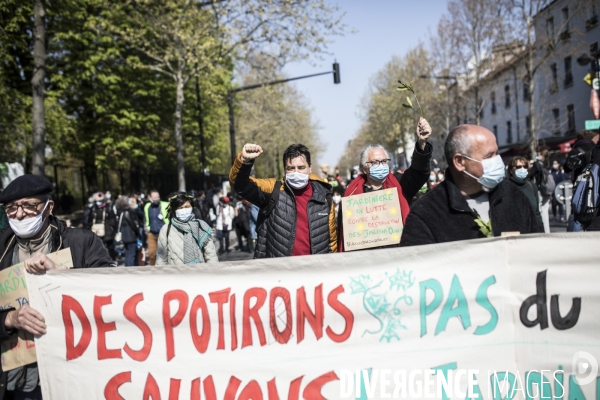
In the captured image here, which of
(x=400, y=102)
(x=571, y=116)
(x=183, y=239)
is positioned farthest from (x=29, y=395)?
(x=400, y=102)

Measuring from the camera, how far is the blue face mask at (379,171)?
451 cm

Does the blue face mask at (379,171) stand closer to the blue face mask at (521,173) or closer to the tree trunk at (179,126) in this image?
the blue face mask at (521,173)

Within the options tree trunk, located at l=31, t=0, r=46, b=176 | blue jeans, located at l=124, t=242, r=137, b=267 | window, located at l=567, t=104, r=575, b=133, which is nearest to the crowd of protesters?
blue jeans, located at l=124, t=242, r=137, b=267

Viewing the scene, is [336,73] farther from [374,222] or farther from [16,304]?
[16,304]

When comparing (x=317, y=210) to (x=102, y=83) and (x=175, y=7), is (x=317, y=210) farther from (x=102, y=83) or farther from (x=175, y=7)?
(x=102, y=83)

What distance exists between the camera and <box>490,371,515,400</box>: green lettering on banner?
104 inches

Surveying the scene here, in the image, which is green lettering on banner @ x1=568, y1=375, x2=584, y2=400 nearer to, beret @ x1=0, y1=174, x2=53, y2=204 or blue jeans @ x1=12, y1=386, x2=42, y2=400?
blue jeans @ x1=12, y1=386, x2=42, y2=400

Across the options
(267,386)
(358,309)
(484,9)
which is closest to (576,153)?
(358,309)

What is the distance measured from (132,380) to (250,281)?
796 mm

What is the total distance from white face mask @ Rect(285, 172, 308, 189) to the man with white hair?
4.53 feet

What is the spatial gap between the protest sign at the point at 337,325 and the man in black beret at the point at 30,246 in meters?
0.09

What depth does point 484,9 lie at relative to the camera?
86.3 ft

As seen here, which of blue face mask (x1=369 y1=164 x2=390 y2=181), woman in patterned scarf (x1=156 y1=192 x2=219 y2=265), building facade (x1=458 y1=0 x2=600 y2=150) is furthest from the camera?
building facade (x1=458 y1=0 x2=600 y2=150)

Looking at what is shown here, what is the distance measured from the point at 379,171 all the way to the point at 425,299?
191 centimetres
